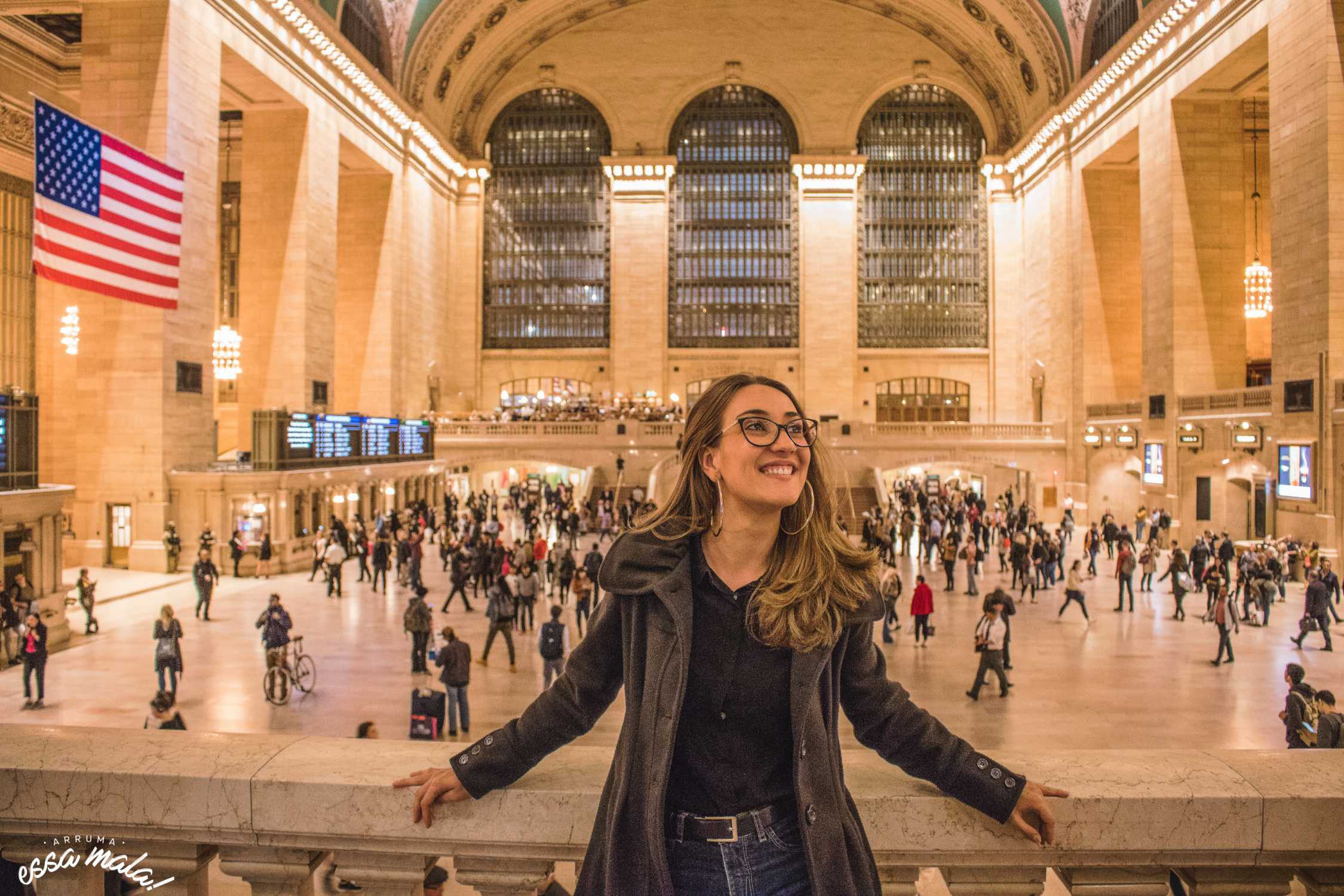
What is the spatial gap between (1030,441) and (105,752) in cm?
3328

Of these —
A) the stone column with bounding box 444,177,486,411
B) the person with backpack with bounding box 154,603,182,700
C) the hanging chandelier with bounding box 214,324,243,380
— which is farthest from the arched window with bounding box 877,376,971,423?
the person with backpack with bounding box 154,603,182,700

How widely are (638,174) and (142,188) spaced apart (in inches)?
1039

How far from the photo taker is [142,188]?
52.5 ft

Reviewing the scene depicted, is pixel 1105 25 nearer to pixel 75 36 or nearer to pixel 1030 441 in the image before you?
pixel 1030 441

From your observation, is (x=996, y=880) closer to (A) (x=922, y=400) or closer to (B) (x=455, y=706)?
(B) (x=455, y=706)

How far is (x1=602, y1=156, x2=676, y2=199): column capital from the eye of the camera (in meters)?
39.6

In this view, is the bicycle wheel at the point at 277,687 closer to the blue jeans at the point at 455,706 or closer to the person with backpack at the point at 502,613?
the blue jeans at the point at 455,706

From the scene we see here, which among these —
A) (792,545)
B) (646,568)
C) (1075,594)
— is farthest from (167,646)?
(1075,594)

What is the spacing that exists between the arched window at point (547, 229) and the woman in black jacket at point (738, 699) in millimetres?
39663

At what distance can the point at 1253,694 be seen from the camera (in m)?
9.74

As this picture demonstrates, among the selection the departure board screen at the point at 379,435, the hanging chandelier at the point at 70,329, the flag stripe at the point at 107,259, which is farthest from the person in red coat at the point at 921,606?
the departure board screen at the point at 379,435

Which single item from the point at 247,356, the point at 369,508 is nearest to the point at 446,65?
the point at 247,356

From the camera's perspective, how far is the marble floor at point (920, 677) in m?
8.70

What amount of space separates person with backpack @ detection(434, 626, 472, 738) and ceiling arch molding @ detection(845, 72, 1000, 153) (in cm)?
3642
